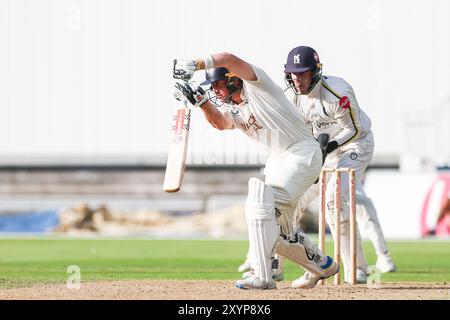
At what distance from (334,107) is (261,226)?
67.2 inches

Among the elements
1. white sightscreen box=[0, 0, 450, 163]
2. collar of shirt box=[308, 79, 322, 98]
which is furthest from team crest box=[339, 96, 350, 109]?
white sightscreen box=[0, 0, 450, 163]

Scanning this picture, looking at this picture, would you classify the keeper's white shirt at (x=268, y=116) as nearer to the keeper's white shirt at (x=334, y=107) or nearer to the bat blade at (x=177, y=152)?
the bat blade at (x=177, y=152)

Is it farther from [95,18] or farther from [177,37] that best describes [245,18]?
[95,18]

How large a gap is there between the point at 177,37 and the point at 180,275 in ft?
51.8

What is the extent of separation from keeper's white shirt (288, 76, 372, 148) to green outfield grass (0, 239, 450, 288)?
1.29 meters

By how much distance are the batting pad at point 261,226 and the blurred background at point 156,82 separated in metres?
14.8

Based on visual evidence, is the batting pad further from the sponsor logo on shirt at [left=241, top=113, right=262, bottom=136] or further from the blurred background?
the blurred background

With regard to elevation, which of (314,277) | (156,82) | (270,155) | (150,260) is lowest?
(150,260)

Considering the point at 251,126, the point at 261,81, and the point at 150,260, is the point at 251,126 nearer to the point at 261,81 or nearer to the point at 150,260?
the point at 261,81

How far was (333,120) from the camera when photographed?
854 centimetres

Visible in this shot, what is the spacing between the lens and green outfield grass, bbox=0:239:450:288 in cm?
919

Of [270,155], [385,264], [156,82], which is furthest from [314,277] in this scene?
[156,82]

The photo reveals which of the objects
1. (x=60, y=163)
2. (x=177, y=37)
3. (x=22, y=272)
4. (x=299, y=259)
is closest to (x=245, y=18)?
(x=177, y=37)

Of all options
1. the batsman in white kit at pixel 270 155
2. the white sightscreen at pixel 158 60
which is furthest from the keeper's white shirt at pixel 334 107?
the white sightscreen at pixel 158 60
